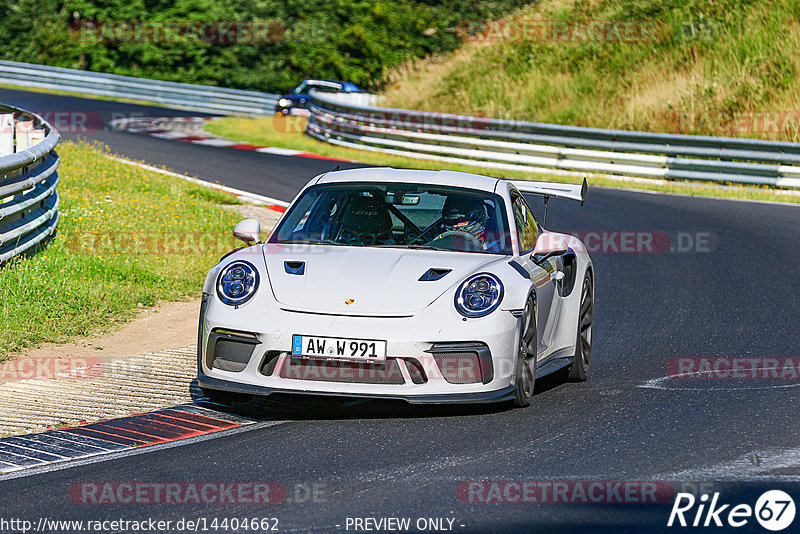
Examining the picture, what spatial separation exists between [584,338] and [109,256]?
546 cm

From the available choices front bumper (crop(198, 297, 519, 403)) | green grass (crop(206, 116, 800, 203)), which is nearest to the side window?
front bumper (crop(198, 297, 519, 403))

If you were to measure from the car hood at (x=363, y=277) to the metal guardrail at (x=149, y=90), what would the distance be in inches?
1204

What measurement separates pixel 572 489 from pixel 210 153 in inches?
757

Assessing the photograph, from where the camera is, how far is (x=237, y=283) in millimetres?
6742

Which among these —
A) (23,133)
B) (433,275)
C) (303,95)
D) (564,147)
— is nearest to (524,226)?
(433,275)

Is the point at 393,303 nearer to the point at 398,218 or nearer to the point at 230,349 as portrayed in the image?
the point at 230,349

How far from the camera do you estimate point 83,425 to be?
6453 mm

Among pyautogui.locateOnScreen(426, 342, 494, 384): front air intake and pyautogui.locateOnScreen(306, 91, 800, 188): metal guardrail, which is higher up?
pyautogui.locateOnScreen(306, 91, 800, 188): metal guardrail

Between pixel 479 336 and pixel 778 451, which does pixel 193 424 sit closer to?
pixel 479 336

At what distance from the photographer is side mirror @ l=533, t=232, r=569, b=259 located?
7.27 metres

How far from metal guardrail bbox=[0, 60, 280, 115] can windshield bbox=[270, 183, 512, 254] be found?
1175 inches

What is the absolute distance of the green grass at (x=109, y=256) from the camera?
359 inches

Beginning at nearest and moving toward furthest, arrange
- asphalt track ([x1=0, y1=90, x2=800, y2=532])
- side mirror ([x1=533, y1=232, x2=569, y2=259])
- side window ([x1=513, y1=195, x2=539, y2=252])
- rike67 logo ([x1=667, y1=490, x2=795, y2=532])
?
1. rike67 logo ([x1=667, y1=490, x2=795, y2=532])
2. asphalt track ([x1=0, y1=90, x2=800, y2=532])
3. side mirror ([x1=533, y1=232, x2=569, y2=259])
4. side window ([x1=513, y1=195, x2=539, y2=252])

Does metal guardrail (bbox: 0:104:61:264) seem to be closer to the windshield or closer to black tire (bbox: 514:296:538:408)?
the windshield
